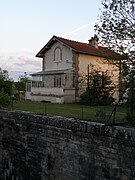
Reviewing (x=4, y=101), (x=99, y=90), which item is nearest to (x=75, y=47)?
(x=99, y=90)

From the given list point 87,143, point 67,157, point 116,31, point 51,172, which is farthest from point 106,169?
point 116,31

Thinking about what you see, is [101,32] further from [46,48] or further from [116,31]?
[46,48]

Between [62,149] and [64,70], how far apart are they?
21039 mm

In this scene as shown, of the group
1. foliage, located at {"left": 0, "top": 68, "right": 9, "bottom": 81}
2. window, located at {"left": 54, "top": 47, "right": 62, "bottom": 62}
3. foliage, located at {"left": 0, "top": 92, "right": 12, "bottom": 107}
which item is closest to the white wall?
window, located at {"left": 54, "top": 47, "right": 62, "bottom": 62}

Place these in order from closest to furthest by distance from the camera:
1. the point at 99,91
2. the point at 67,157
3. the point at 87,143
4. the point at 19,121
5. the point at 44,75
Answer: the point at 87,143 → the point at 67,157 → the point at 19,121 → the point at 99,91 → the point at 44,75

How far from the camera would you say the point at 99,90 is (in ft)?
89.6

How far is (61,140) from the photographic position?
918cm

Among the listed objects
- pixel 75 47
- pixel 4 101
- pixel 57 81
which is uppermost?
pixel 75 47

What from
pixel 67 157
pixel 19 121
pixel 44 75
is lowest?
pixel 67 157

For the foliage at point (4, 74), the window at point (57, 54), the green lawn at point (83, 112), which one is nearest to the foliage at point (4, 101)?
the green lawn at point (83, 112)

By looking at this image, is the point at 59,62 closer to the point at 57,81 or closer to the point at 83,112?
the point at 57,81

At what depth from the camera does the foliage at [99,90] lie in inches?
1065

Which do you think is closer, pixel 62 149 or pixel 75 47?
pixel 62 149

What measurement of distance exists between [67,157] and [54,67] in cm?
2371
